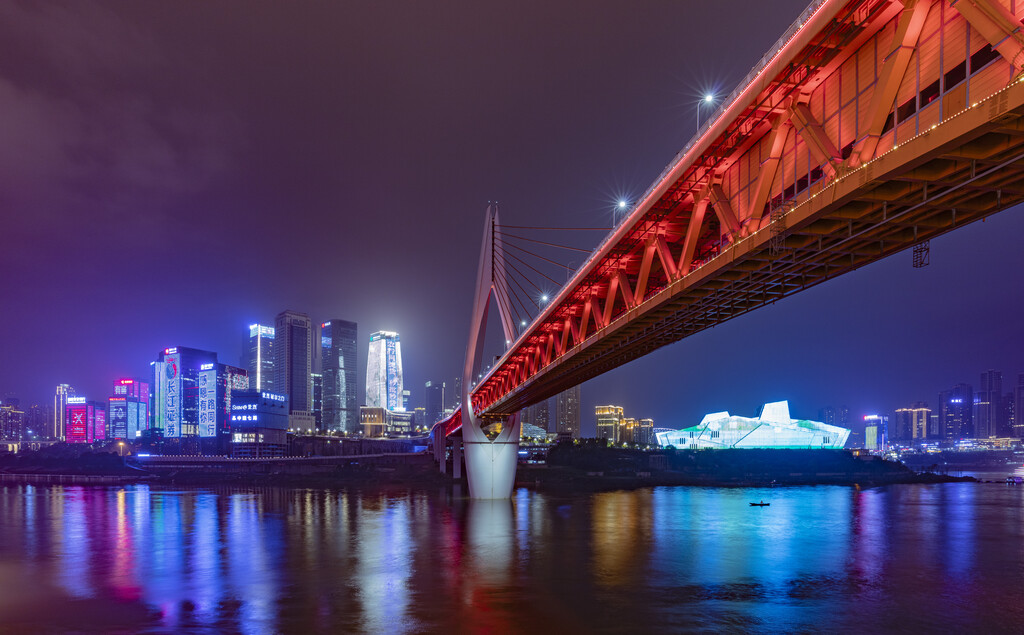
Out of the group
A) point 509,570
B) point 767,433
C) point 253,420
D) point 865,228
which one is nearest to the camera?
point 865,228

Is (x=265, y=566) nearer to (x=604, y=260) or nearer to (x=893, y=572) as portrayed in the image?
(x=604, y=260)

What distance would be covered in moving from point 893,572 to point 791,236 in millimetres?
24785

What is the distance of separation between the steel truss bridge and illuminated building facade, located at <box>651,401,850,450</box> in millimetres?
138919

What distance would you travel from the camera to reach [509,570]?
31.0 metres

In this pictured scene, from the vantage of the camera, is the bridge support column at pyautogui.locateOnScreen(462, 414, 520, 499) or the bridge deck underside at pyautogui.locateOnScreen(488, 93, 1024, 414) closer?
the bridge deck underside at pyautogui.locateOnScreen(488, 93, 1024, 414)

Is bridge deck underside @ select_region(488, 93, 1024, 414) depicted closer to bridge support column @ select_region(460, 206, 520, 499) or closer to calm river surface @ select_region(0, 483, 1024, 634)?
calm river surface @ select_region(0, 483, 1024, 634)

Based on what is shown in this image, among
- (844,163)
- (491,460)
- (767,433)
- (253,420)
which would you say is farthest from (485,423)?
(253,420)

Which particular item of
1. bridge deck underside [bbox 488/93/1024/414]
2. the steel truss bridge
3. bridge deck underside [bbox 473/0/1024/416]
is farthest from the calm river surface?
bridge deck underside [bbox 473/0/1024/416]

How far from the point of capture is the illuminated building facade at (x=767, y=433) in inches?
5891

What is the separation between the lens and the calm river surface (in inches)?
909

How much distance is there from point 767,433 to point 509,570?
441 feet

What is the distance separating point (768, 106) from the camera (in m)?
15.8

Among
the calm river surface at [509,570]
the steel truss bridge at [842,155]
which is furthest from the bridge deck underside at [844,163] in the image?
the calm river surface at [509,570]

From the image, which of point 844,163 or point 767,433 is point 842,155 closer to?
point 844,163
